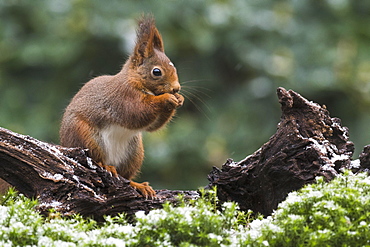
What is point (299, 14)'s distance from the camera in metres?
7.02

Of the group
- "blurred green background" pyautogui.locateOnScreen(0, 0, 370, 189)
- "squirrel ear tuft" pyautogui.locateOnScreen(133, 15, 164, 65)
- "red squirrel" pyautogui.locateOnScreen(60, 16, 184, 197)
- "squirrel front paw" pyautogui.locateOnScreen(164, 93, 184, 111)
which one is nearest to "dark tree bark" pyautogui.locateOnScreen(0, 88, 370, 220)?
"red squirrel" pyautogui.locateOnScreen(60, 16, 184, 197)

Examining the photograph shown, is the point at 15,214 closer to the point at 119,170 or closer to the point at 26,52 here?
Answer: the point at 119,170

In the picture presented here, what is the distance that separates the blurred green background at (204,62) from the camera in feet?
21.0

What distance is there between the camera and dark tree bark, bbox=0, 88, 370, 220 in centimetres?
291

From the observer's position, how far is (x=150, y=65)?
3627 millimetres

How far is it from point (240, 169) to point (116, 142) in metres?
0.78

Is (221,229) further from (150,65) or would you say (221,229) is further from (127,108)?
(150,65)

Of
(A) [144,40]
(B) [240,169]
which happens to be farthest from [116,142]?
(B) [240,169]

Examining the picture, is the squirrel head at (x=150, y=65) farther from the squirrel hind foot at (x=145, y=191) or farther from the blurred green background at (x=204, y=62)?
the blurred green background at (x=204, y=62)

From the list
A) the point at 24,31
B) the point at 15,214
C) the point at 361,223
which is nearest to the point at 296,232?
the point at 361,223

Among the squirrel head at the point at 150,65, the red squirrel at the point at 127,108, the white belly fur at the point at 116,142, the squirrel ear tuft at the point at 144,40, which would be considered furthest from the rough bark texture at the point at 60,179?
the squirrel ear tuft at the point at 144,40

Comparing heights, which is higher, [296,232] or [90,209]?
[90,209]

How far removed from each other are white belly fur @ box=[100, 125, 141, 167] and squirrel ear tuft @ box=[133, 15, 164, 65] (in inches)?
15.7

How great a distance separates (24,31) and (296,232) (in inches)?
219
